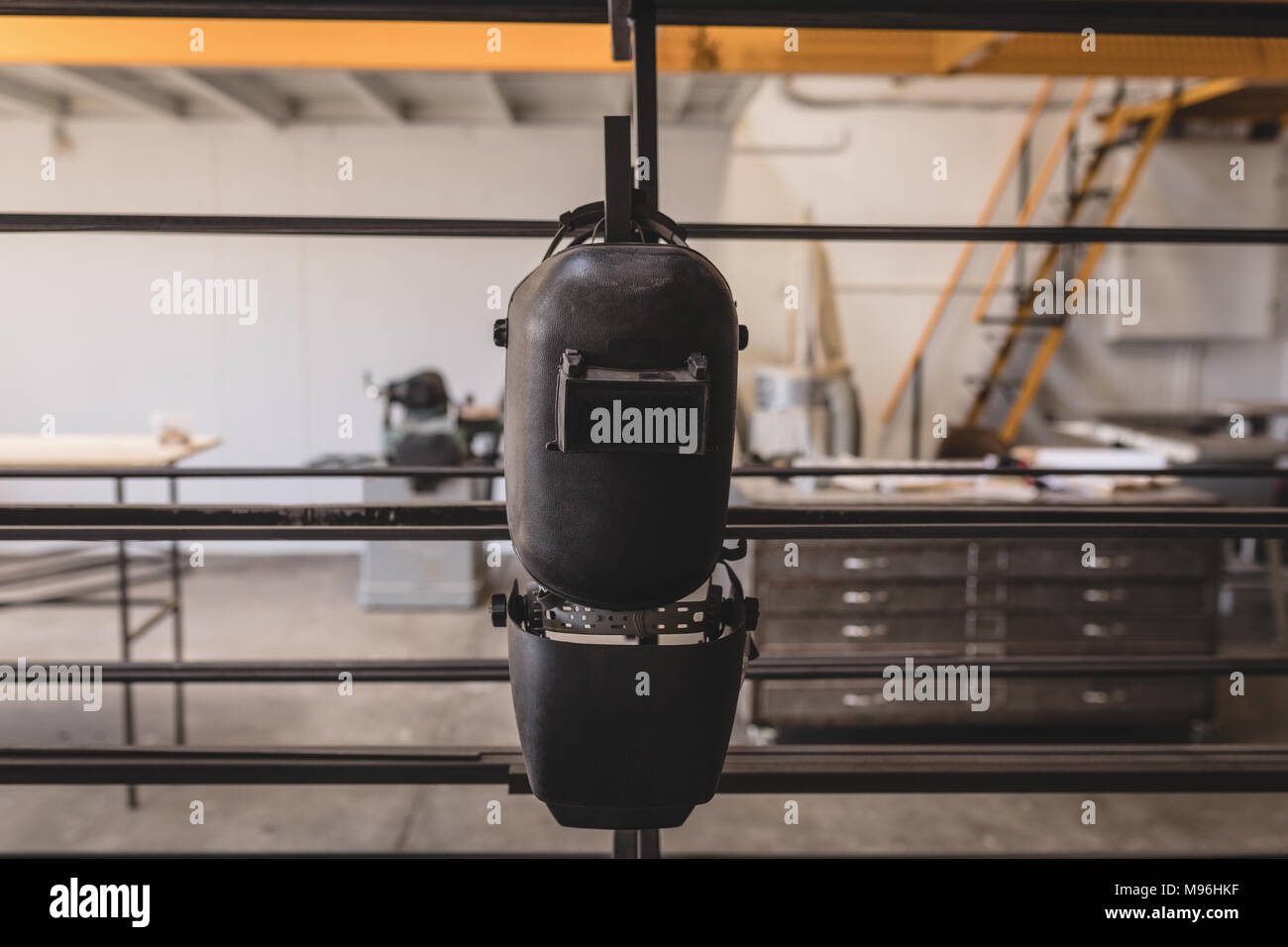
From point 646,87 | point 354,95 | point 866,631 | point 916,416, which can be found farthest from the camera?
point 916,416

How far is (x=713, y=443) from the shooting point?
A: 2.96 feet

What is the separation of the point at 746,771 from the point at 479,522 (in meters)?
0.55

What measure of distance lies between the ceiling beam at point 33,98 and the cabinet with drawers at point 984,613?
6.09 m

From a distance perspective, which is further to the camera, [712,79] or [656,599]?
[712,79]

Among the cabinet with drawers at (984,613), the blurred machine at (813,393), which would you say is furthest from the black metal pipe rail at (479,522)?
the blurred machine at (813,393)

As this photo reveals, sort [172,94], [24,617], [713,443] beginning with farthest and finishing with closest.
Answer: [172,94] < [24,617] < [713,443]

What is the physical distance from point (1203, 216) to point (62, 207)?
8.42 metres

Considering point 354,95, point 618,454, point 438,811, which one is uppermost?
point 354,95

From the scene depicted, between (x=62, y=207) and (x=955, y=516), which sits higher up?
(x=62, y=207)

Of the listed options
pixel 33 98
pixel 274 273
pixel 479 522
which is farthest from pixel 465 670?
pixel 33 98

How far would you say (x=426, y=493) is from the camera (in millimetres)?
5617

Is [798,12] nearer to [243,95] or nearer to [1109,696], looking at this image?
[1109,696]
